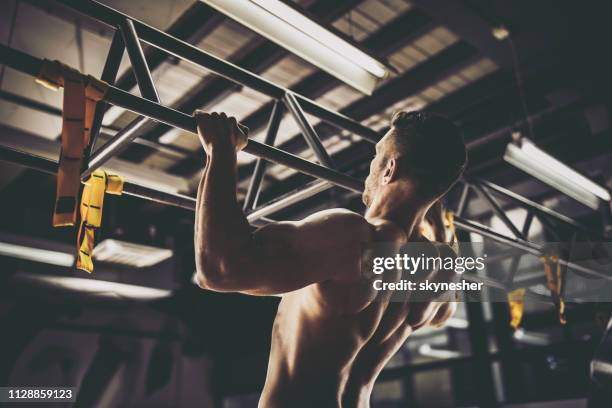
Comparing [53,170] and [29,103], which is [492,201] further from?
[29,103]

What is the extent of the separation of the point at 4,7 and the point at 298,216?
4592 mm

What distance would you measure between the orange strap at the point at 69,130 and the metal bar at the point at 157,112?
2.1 inches

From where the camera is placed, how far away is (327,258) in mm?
1317

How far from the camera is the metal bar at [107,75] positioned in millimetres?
1947

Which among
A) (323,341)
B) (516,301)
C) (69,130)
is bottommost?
(323,341)

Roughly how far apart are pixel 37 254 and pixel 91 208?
4463mm

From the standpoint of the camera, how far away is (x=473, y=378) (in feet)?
17.9

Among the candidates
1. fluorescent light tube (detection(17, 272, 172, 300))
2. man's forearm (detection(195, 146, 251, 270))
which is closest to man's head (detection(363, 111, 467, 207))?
man's forearm (detection(195, 146, 251, 270))

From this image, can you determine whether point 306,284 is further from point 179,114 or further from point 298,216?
point 298,216

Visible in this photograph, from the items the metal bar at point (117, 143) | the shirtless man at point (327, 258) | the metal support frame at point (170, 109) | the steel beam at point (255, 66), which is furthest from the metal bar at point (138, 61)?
the steel beam at point (255, 66)

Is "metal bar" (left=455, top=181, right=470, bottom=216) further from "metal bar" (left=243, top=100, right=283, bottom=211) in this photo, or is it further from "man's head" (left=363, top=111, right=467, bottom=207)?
"man's head" (left=363, top=111, right=467, bottom=207)

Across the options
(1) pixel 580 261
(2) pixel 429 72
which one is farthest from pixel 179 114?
(1) pixel 580 261

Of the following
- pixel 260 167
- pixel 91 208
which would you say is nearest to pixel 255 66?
pixel 260 167

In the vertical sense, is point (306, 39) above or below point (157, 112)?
above
